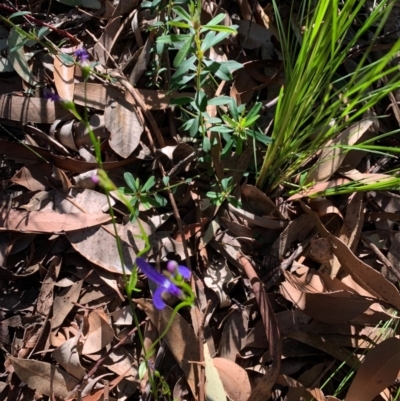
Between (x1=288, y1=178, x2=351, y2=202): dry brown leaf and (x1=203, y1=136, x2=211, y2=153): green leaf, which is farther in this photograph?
(x1=288, y1=178, x2=351, y2=202): dry brown leaf

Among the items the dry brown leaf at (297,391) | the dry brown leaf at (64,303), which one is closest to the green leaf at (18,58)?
the dry brown leaf at (64,303)

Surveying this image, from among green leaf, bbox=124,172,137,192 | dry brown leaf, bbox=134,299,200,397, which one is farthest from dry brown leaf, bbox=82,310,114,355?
green leaf, bbox=124,172,137,192

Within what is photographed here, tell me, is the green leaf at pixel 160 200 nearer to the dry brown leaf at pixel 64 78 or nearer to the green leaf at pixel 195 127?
the green leaf at pixel 195 127

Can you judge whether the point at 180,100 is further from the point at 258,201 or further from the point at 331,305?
the point at 331,305

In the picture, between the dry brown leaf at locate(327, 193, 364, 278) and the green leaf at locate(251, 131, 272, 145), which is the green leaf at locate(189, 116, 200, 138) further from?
the dry brown leaf at locate(327, 193, 364, 278)

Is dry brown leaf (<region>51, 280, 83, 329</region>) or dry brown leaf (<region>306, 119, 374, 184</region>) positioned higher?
dry brown leaf (<region>306, 119, 374, 184</region>)

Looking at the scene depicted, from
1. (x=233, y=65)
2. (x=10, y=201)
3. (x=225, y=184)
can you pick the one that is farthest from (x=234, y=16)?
(x=10, y=201)

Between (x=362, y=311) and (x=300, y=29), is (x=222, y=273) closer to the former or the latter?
(x=362, y=311)

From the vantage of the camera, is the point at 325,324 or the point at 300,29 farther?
the point at 300,29
